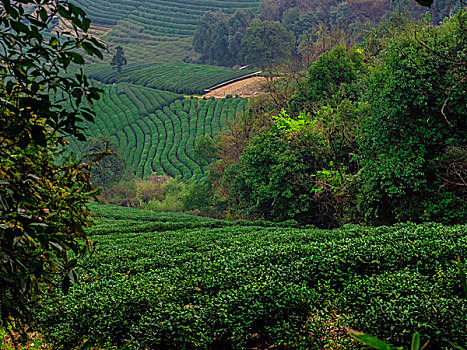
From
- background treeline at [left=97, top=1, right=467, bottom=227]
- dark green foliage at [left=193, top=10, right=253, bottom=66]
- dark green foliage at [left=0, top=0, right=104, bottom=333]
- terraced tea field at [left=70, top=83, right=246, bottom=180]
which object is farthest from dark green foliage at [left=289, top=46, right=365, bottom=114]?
dark green foliage at [left=193, top=10, right=253, bottom=66]

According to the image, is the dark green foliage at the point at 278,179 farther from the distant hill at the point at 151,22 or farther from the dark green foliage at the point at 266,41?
the distant hill at the point at 151,22

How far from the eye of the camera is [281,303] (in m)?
4.41

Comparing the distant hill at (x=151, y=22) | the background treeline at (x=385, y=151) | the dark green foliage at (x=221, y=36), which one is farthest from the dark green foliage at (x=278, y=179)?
the distant hill at (x=151, y=22)

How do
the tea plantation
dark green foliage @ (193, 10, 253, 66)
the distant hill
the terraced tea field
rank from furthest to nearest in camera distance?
the distant hill, dark green foliage @ (193, 10, 253, 66), the terraced tea field, the tea plantation

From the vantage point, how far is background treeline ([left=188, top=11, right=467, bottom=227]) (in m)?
11.7

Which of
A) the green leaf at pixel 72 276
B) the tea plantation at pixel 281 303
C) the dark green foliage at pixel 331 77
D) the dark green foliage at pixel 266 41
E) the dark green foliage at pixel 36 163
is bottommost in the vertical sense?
the tea plantation at pixel 281 303

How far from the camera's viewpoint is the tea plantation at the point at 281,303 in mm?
3906

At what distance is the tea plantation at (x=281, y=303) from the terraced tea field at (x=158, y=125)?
41753 millimetres

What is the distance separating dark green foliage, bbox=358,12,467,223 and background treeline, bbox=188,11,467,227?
0.03 meters

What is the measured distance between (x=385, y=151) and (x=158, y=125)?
4852cm

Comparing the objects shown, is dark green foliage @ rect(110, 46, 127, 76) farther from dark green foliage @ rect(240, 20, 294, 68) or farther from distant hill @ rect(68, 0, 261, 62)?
dark green foliage @ rect(240, 20, 294, 68)

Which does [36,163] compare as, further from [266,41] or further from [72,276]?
[266,41]

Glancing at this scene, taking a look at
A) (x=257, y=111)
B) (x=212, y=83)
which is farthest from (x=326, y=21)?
(x=257, y=111)

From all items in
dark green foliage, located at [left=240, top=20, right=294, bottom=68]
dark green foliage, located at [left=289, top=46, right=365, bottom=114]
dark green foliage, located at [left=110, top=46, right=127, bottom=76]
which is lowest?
dark green foliage, located at [left=289, top=46, right=365, bottom=114]
